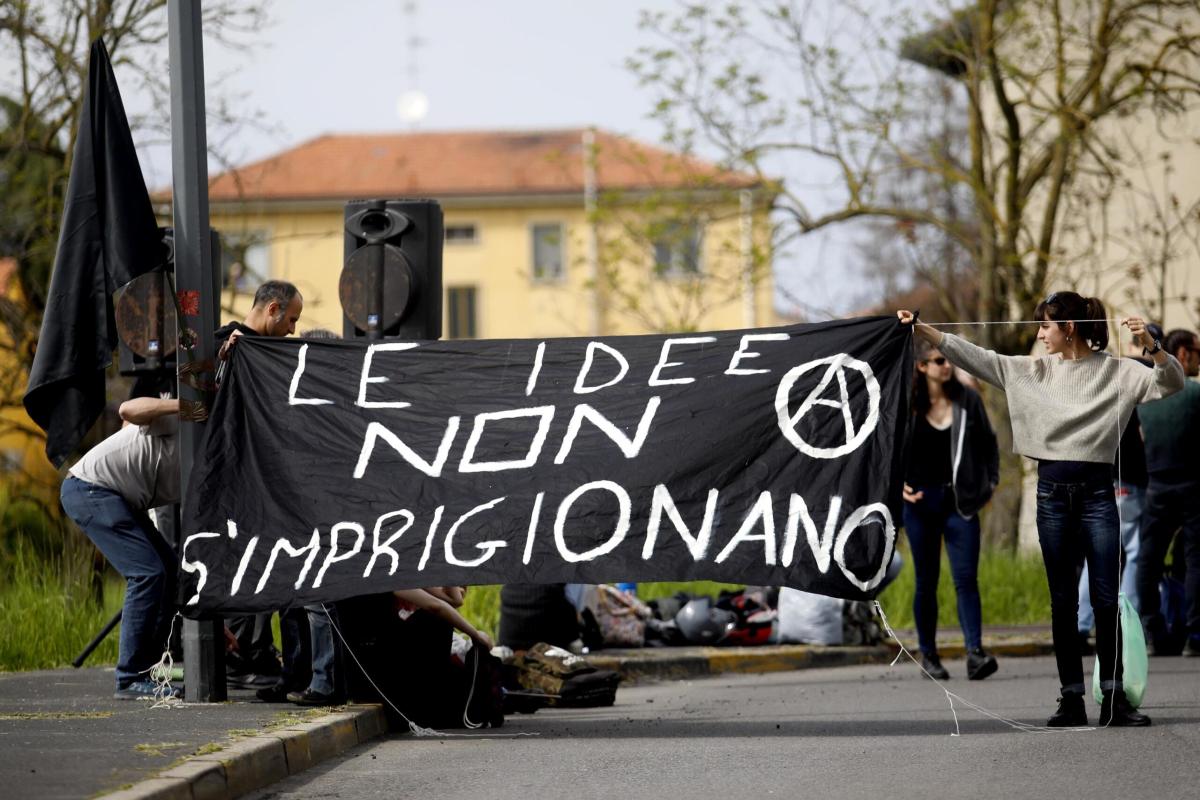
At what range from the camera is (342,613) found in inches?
348

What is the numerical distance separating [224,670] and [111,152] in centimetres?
284

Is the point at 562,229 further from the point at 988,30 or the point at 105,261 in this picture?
the point at 105,261

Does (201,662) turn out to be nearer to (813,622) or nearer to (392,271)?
(392,271)

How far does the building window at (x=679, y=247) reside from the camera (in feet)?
71.0

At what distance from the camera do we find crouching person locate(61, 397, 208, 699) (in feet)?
30.0

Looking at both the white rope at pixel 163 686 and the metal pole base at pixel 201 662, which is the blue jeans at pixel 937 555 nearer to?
the metal pole base at pixel 201 662

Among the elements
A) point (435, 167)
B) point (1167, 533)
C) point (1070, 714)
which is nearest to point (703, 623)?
point (1167, 533)

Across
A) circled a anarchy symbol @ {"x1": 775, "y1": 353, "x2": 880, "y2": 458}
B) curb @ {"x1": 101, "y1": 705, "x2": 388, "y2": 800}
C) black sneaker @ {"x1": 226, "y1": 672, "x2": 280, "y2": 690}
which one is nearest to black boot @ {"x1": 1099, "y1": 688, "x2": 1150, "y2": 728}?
circled a anarchy symbol @ {"x1": 775, "y1": 353, "x2": 880, "y2": 458}

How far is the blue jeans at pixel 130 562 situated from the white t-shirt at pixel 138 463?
60mm

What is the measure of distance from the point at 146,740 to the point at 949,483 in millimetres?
5564

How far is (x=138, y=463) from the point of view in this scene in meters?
9.33

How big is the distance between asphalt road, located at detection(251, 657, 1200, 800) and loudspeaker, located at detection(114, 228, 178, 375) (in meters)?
2.38

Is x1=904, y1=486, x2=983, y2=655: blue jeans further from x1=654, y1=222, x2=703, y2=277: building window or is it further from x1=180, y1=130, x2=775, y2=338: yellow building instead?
x1=180, y1=130, x2=775, y2=338: yellow building

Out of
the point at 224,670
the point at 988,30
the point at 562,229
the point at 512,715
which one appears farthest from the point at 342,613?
the point at 562,229
